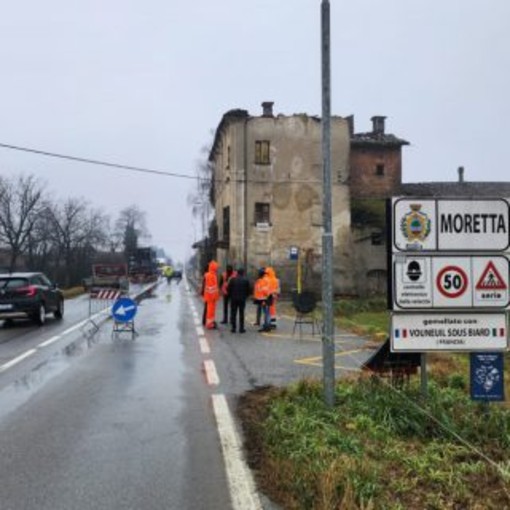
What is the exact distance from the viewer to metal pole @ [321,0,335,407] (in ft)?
26.5

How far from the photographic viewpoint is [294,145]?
147ft

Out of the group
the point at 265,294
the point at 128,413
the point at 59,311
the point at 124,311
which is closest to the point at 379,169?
the point at 59,311

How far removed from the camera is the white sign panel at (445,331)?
790cm

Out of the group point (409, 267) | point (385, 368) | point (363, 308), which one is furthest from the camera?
point (363, 308)

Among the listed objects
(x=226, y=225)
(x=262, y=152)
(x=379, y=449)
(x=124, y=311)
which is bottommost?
(x=379, y=449)

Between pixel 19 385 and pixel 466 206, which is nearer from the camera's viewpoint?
pixel 466 206

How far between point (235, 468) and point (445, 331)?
9.61ft

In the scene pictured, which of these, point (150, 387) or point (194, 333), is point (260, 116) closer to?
point (194, 333)

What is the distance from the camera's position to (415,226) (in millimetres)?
7957

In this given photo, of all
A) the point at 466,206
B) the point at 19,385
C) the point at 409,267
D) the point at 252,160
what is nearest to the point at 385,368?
the point at 409,267

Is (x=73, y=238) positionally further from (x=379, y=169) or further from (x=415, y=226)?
(x=415, y=226)

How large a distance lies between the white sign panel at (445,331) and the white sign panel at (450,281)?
0.14 m

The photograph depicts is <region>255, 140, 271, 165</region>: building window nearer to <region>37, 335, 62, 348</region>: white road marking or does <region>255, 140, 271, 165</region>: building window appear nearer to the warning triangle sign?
<region>37, 335, 62, 348</region>: white road marking

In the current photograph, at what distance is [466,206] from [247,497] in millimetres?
4090
